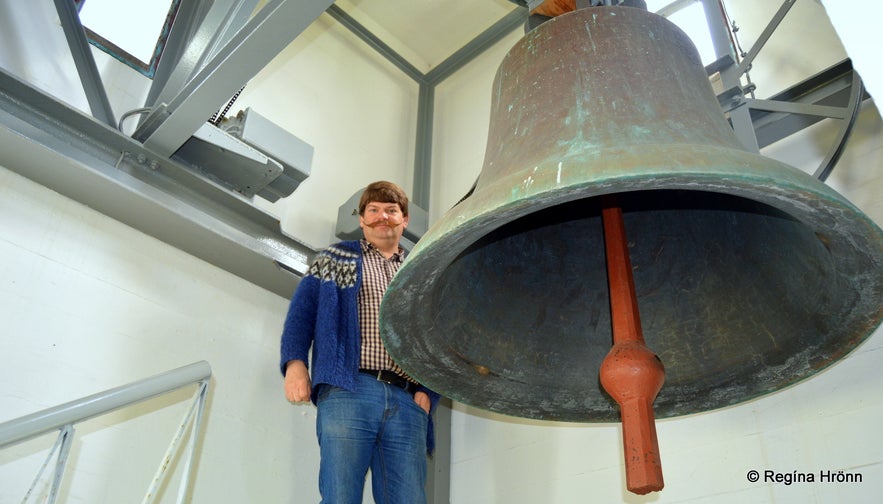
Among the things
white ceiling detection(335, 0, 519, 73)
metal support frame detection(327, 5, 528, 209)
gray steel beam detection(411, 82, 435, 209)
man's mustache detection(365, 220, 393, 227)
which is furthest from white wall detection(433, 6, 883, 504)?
white ceiling detection(335, 0, 519, 73)

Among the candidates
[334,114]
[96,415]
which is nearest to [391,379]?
[96,415]

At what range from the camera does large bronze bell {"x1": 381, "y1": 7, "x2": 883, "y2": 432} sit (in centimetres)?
104

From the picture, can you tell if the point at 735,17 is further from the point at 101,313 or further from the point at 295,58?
the point at 101,313

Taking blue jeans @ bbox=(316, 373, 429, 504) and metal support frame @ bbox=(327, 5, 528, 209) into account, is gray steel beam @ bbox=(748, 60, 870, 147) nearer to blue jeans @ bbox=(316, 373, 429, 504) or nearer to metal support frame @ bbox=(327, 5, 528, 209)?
blue jeans @ bbox=(316, 373, 429, 504)

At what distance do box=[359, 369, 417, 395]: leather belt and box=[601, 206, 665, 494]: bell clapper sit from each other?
949 millimetres

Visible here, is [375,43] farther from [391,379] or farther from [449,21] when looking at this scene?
[391,379]

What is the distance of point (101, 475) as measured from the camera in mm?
2324

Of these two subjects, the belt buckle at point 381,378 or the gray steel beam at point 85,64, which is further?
the gray steel beam at point 85,64

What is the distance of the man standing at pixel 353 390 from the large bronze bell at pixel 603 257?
2.35ft

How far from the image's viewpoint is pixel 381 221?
243 cm

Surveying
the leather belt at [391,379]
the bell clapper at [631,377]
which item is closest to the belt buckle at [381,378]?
the leather belt at [391,379]

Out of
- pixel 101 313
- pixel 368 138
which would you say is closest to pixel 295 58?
pixel 368 138

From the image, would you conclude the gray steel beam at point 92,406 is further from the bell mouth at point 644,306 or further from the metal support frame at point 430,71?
the metal support frame at point 430,71

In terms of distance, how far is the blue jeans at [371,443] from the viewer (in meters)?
1.98
